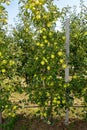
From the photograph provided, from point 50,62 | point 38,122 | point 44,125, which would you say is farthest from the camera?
point 38,122

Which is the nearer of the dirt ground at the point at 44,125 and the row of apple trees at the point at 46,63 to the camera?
the row of apple trees at the point at 46,63

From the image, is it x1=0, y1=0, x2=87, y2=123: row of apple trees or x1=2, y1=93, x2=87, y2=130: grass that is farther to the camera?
x1=2, y1=93, x2=87, y2=130: grass

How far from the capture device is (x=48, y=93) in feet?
23.1

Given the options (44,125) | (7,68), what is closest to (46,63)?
(7,68)

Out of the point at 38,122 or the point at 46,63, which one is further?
the point at 38,122

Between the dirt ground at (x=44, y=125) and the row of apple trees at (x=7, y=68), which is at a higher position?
the row of apple trees at (x=7, y=68)

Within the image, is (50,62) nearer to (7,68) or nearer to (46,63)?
(46,63)

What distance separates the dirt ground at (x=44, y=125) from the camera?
7473mm

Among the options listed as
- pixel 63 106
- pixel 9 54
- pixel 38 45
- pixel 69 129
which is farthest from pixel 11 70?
pixel 69 129

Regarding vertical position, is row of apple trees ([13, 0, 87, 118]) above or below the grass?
above

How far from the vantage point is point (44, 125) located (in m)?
7.63

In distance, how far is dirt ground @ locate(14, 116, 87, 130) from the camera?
7.47 metres

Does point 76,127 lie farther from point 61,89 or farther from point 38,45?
point 38,45

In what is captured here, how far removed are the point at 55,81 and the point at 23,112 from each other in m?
Answer: 1.99
